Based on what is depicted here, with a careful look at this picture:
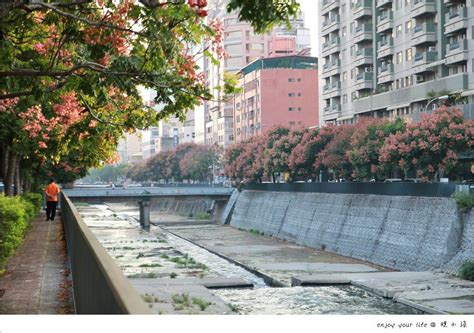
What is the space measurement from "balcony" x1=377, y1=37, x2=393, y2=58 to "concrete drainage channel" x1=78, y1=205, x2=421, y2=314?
35.4 meters

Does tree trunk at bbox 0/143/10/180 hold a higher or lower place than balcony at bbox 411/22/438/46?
lower

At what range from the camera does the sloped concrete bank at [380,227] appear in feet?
151

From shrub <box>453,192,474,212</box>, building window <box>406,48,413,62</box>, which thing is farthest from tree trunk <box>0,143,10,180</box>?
building window <box>406,48,413,62</box>

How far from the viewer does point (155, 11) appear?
16141 mm

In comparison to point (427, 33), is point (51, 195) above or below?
below

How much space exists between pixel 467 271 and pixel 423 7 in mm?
41409

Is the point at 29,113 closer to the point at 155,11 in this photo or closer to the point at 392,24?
the point at 155,11

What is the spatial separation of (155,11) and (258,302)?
21482 mm

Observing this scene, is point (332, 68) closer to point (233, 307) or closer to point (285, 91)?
point (285, 91)

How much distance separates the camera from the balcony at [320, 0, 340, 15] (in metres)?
101

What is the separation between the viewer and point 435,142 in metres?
53.8

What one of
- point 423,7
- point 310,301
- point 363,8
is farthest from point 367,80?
point 310,301

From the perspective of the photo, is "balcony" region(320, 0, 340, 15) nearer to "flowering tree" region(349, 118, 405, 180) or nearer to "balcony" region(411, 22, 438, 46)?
"balcony" region(411, 22, 438, 46)

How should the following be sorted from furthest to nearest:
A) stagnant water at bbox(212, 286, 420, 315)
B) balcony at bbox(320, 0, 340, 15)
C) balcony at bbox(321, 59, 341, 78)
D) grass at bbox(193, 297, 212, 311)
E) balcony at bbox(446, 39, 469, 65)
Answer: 1. balcony at bbox(320, 0, 340, 15)
2. balcony at bbox(321, 59, 341, 78)
3. balcony at bbox(446, 39, 469, 65)
4. stagnant water at bbox(212, 286, 420, 315)
5. grass at bbox(193, 297, 212, 311)
